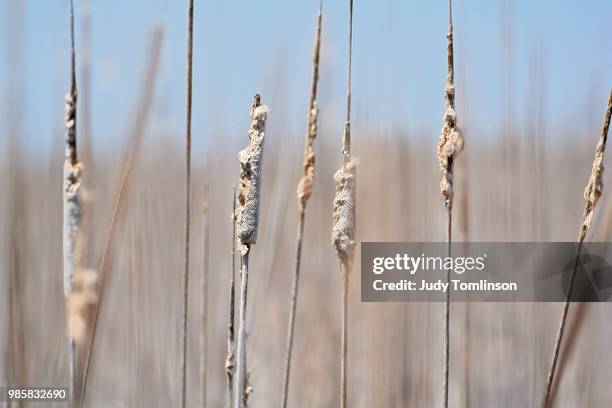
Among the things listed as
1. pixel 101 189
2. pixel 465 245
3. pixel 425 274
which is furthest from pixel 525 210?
pixel 101 189

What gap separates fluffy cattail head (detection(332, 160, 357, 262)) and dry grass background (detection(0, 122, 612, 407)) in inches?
15.5

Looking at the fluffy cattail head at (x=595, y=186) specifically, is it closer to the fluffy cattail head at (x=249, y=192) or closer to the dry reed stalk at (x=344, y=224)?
the dry reed stalk at (x=344, y=224)

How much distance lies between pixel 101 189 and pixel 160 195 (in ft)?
1.73

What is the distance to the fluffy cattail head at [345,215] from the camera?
0.96 metres

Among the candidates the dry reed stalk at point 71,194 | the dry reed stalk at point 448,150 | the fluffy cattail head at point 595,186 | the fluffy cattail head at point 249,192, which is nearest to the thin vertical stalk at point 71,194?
the dry reed stalk at point 71,194

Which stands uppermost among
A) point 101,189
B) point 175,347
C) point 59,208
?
point 101,189

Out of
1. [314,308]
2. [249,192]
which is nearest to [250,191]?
[249,192]

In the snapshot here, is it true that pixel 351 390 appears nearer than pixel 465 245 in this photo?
No

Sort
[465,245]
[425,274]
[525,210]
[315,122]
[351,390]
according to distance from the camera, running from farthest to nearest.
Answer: [525,210]
[351,390]
[425,274]
[465,245]
[315,122]

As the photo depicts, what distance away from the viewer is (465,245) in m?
1.25

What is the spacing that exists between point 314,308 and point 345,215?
113cm

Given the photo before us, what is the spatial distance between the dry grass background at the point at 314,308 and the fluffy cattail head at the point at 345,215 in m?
0.39

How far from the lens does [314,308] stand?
205cm

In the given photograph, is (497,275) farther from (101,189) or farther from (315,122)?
(101,189)
